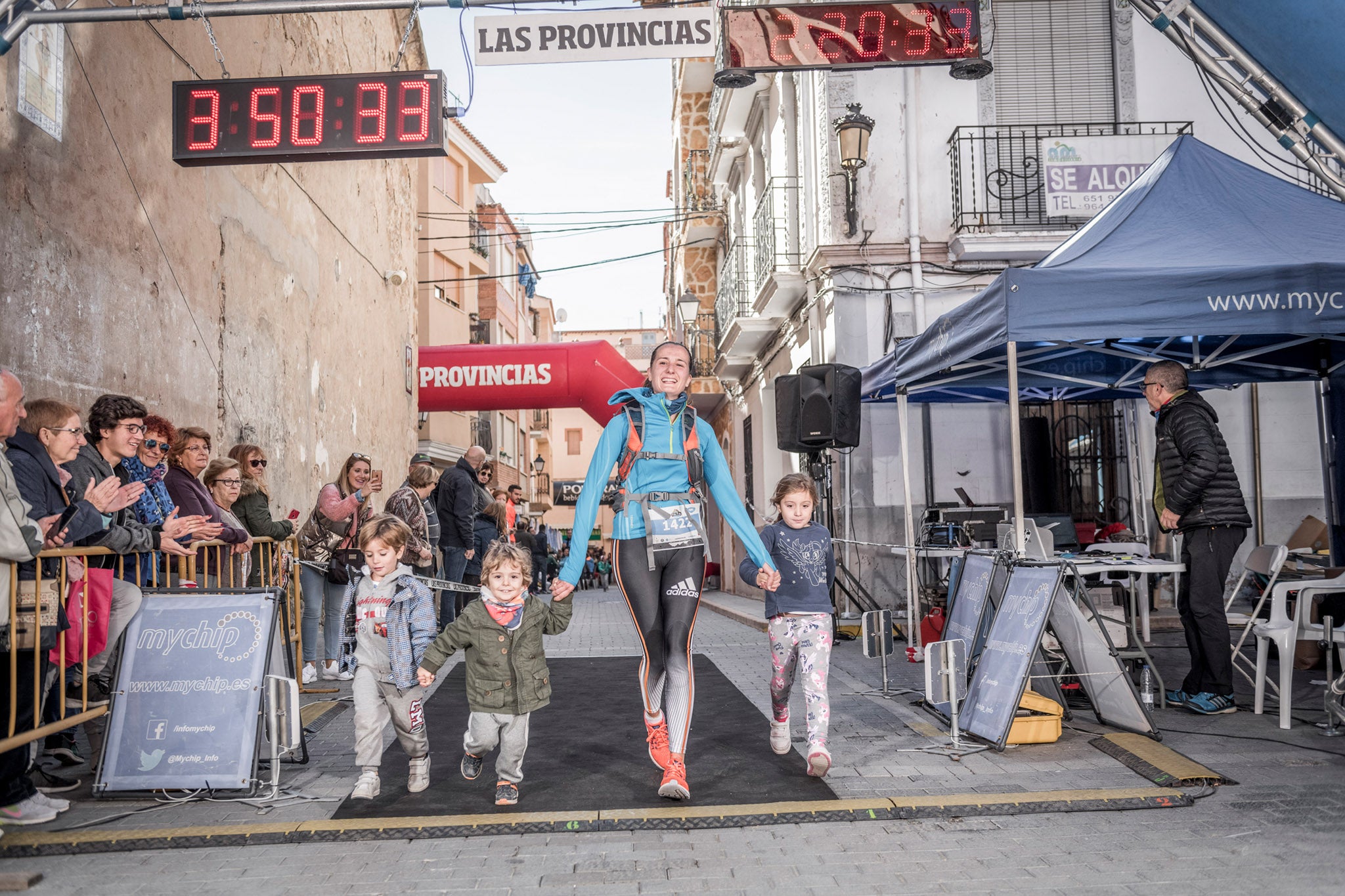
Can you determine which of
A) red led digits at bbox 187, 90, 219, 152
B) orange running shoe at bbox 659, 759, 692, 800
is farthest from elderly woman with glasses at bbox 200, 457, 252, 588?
orange running shoe at bbox 659, 759, 692, 800

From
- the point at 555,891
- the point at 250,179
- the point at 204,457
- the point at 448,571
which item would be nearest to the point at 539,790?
the point at 555,891

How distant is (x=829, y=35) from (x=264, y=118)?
385 cm

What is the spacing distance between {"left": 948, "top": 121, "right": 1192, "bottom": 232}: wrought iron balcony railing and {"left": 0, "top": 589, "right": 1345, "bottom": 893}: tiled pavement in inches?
323

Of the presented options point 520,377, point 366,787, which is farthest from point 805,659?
point 520,377

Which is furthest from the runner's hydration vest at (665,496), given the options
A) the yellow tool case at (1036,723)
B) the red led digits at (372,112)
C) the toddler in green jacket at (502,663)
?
the red led digits at (372,112)

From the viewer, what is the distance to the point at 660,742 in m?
4.98

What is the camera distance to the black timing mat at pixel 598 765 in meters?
4.84

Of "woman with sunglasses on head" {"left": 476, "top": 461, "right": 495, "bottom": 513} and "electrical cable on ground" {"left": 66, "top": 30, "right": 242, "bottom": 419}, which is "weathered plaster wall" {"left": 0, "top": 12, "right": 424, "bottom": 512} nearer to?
"electrical cable on ground" {"left": 66, "top": 30, "right": 242, "bottom": 419}

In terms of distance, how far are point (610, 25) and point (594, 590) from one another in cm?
2245

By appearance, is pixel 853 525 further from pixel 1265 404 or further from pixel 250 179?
pixel 250 179

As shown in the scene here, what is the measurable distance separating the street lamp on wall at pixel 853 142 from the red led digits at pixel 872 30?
4.86 m

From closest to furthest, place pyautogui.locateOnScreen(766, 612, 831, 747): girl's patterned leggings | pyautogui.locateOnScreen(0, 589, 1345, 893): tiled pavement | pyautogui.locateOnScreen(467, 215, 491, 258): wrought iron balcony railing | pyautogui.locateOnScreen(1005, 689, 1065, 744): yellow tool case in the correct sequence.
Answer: pyautogui.locateOnScreen(0, 589, 1345, 893): tiled pavement, pyautogui.locateOnScreen(766, 612, 831, 747): girl's patterned leggings, pyautogui.locateOnScreen(1005, 689, 1065, 744): yellow tool case, pyautogui.locateOnScreen(467, 215, 491, 258): wrought iron balcony railing

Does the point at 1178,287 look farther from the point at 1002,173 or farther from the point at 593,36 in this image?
the point at 1002,173

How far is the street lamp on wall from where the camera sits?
12039 millimetres
